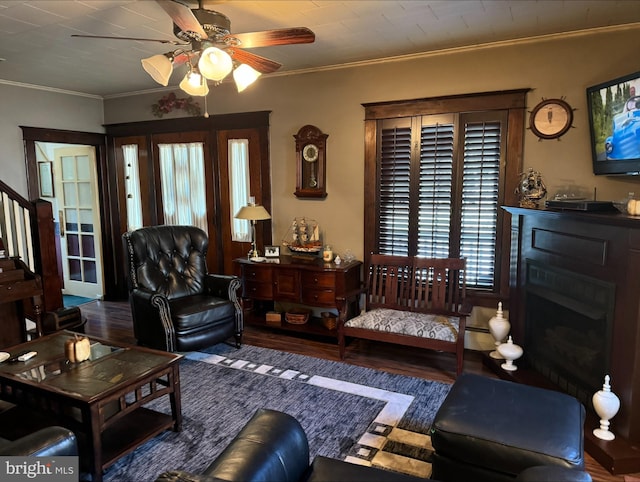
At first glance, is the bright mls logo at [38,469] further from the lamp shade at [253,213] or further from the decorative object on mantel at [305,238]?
the decorative object on mantel at [305,238]

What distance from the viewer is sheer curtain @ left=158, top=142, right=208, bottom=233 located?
5266 mm

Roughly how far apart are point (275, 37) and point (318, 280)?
7.63ft

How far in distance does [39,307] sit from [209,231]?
193 cm

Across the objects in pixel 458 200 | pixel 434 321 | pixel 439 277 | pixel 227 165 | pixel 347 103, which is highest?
pixel 347 103

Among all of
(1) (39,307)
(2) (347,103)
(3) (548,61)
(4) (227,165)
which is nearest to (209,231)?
(4) (227,165)

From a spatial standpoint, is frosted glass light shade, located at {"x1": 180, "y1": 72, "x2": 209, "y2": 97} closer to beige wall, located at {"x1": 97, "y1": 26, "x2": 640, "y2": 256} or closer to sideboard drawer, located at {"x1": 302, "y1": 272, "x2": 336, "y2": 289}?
beige wall, located at {"x1": 97, "y1": 26, "x2": 640, "y2": 256}

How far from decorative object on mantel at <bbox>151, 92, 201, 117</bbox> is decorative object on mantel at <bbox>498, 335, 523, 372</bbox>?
13.7ft

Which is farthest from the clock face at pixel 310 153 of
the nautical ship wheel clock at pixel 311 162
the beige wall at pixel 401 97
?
the beige wall at pixel 401 97

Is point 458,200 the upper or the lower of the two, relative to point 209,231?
upper

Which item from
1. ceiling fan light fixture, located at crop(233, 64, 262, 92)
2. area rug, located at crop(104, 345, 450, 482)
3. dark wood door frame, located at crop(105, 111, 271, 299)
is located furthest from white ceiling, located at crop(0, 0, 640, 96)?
area rug, located at crop(104, 345, 450, 482)

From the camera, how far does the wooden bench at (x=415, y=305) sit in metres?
3.44

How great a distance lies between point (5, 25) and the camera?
A: 3.07 metres

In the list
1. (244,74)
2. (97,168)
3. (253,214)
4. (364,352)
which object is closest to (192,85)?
(244,74)

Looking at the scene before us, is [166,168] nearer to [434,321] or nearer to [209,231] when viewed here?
[209,231]
